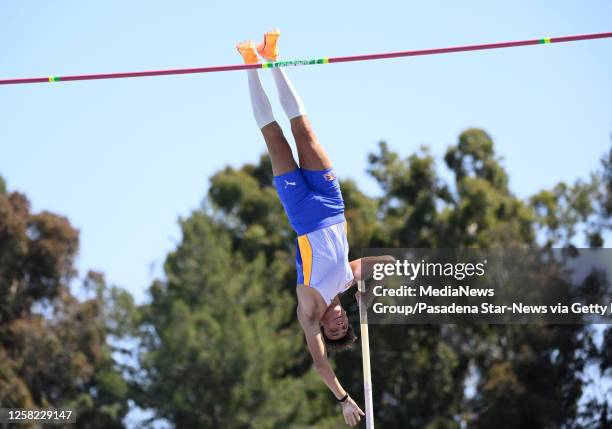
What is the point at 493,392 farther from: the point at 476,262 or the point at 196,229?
the point at 196,229

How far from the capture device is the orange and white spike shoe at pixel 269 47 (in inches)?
358

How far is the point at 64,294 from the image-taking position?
27203 millimetres

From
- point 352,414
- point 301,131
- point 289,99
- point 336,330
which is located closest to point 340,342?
point 336,330

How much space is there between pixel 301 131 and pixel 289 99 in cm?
27

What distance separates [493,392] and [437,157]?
619 cm

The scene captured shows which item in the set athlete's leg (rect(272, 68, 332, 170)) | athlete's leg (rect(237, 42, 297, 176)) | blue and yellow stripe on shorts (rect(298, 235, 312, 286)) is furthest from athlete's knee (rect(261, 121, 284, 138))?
blue and yellow stripe on shorts (rect(298, 235, 312, 286))

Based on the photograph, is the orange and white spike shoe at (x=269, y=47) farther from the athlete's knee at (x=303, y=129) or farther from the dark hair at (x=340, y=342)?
the dark hair at (x=340, y=342)

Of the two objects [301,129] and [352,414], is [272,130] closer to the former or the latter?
[301,129]

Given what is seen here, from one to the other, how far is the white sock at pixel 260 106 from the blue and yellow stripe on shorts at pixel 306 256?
3.06ft

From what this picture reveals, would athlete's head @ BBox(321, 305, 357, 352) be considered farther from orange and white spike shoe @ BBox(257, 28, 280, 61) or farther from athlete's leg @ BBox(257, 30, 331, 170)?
orange and white spike shoe @ BBox(257, 28, 280, 61)

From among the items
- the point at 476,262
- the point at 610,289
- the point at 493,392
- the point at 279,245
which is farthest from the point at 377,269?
the point at 279,245

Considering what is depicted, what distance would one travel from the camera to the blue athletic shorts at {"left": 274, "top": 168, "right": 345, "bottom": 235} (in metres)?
8.73

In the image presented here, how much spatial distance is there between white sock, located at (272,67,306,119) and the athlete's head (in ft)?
4.94

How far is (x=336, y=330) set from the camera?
8.66m
